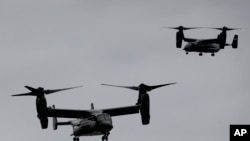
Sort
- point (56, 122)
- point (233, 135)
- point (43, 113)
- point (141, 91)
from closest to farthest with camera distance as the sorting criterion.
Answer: point (233, 135) → point (43, 113) → point (141, 91) → point (56, 122)

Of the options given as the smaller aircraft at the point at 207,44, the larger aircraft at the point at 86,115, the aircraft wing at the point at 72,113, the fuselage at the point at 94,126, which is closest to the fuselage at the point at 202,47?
the smaller aircraft at the point at 207,44

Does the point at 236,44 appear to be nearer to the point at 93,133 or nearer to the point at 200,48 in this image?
the point at 200,48

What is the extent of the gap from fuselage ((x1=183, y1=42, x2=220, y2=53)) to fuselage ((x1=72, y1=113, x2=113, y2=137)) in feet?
121

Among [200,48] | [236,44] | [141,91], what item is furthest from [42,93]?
[236,44]

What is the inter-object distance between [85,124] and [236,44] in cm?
4732

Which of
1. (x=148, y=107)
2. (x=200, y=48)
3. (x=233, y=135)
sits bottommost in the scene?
(x=233, y=135)

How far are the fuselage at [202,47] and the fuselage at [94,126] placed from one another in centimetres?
3681

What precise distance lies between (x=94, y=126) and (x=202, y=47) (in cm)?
3898

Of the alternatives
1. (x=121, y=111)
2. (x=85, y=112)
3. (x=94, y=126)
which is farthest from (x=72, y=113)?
(x=94, y=126)

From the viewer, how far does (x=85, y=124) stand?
198ft

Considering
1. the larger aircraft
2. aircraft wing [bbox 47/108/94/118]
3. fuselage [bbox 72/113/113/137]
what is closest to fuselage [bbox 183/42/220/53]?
the larger aircraft

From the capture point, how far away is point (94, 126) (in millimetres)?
59562

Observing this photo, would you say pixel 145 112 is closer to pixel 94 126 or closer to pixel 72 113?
pixel 94 126

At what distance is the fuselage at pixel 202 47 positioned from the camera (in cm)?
9350
